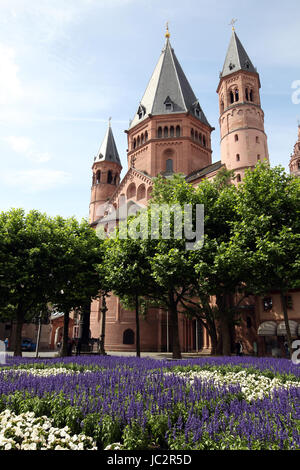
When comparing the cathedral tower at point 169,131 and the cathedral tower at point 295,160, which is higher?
the cathedral tower at point 295,160

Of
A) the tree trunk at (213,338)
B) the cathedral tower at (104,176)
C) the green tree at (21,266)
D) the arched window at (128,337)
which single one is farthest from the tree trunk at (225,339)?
the cathedral tower at (104,176)

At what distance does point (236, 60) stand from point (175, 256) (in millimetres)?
38081

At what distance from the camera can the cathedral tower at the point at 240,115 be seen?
133 ft

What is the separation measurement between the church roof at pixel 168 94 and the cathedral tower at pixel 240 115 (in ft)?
26.0

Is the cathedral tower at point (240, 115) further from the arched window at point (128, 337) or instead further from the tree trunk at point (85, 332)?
the tree trunk at point (85, 332)

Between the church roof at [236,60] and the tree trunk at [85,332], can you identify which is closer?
the tree trunk at [85,332]

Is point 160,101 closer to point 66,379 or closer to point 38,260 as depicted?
point 38,260

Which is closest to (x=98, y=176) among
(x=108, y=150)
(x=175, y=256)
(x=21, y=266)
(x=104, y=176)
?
(x=104, y=176)

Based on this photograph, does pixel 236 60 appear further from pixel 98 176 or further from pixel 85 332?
pixel 85 332

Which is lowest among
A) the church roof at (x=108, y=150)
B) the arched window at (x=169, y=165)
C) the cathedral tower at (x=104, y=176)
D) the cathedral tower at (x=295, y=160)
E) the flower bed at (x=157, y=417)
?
the flower bed at (x=157, y=417)

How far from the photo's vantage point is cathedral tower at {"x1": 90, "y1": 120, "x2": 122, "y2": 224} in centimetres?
6350

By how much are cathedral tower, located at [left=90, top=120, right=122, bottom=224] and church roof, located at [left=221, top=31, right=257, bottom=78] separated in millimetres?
27694

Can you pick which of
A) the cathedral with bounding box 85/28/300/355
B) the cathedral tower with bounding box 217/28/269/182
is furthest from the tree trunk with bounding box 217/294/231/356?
the cathedral tower with bounding box 217/28/269/182

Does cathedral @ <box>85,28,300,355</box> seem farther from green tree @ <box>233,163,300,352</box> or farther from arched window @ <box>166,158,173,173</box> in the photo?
green tree @ <box>233,163,300,352</box>
